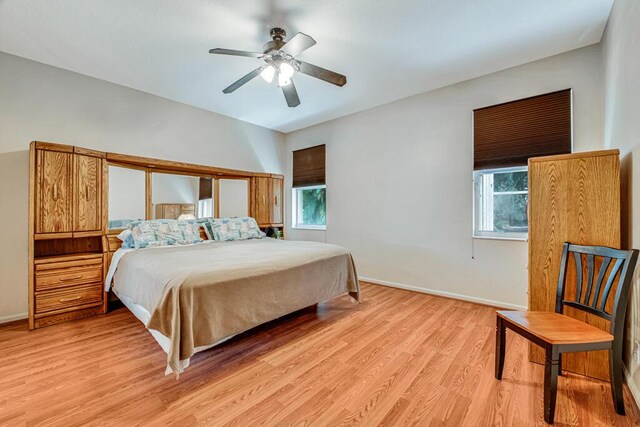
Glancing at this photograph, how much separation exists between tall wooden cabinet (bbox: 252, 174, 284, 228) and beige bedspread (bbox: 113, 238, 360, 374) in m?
1.73

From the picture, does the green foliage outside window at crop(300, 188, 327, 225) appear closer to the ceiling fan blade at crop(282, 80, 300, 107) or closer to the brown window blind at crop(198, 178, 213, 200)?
the brown window blind at crop(198, 178, 213, 200)

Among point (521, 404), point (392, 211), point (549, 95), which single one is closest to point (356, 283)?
point (392, 211)

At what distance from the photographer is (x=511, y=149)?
3059mm

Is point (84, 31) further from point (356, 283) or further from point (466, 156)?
point (466, 156)

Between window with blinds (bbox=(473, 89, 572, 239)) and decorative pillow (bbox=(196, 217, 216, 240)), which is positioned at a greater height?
window with blinds (bbox=(473, 89, 572, 239))

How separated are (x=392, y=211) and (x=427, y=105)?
1.52 meters

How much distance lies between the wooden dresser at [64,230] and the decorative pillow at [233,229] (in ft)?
4.28

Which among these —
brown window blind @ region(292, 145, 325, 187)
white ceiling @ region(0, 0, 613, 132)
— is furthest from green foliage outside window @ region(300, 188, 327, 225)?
white ceiling @ region(0, 0, 613, 132)

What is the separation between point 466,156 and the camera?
338 cm

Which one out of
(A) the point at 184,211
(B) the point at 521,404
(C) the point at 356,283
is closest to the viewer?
(B) the point at 521,404

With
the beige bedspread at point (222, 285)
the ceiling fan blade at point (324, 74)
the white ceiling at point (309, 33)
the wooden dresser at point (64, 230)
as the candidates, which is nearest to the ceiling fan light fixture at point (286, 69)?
the ceiling fan blade at point (324, 74)

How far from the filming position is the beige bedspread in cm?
183

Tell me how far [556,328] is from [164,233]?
3.79 m

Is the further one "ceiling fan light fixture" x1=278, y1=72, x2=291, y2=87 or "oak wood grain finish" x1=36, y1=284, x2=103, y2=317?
"oak wood grain finish" x1=36, y1=284, x2=103, y2=317
